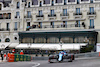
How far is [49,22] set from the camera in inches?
2162

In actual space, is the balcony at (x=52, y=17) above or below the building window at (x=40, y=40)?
above

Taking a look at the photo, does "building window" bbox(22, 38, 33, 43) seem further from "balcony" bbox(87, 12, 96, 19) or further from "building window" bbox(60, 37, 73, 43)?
"balcony" bbox(87, 12, 96, 19)

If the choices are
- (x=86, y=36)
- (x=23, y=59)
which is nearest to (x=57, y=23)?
(x=86, y=36)

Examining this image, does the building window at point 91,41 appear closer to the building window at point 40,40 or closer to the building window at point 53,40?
the building window at point 53,40

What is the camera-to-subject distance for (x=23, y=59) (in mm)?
35531

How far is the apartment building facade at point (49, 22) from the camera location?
51.0 m

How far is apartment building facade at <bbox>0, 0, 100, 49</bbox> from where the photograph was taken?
167ft

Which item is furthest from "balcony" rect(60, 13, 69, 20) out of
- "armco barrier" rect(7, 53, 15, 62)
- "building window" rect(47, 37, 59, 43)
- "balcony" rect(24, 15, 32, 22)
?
"armco barrier" rect(7, 53, 15, 62)

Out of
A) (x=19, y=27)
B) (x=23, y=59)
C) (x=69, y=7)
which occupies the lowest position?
(x=23, y=59)

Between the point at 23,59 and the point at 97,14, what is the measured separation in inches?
890

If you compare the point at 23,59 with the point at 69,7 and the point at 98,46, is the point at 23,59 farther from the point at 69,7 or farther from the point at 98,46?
the point at 69,7

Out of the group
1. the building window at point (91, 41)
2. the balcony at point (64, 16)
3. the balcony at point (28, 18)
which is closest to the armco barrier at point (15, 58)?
the building window at point (91, 41)

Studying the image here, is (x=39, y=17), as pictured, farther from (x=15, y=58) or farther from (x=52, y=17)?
(x=15, y=58)

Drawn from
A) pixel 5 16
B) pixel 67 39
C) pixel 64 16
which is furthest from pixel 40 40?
pixel 5 16
